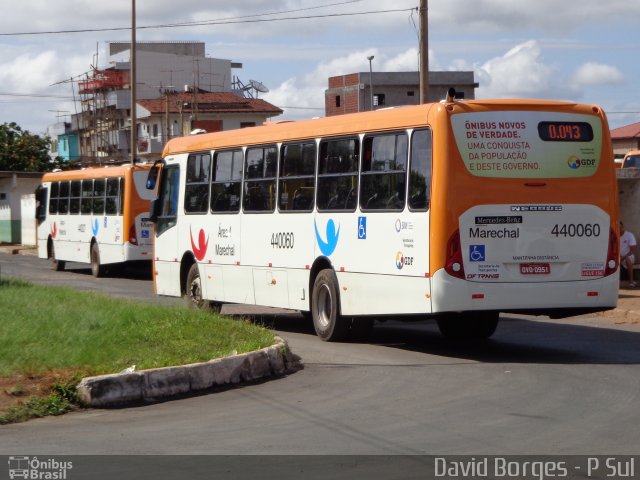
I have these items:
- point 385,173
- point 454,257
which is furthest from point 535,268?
point 385,173

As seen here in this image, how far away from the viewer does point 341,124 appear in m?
15.4

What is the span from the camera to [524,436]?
8.78 metres

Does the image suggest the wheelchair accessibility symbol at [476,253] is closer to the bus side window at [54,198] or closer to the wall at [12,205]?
the bus side window at [54,198]

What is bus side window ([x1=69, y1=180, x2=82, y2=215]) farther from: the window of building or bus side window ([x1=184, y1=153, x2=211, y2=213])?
the window of building

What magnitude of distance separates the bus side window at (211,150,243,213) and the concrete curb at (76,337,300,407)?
5922 mm

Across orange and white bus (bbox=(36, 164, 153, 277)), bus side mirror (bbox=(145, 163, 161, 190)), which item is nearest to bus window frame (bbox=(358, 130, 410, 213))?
bus side mirror (bbox=(145, 163, 161, 190))

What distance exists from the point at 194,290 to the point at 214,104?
67593 millimetres

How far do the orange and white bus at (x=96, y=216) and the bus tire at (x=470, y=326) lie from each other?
15.9 metres

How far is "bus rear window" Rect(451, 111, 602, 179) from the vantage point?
43.4ft

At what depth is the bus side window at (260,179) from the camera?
56.0 ft

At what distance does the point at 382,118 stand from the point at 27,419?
246 inches

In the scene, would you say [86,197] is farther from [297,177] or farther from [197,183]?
[297,177]

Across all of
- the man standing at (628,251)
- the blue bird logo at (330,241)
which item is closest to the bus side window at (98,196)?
the man standing at (628,251)
